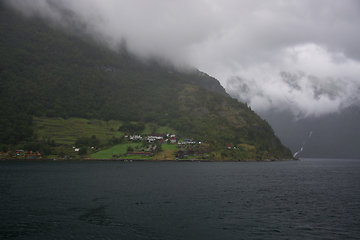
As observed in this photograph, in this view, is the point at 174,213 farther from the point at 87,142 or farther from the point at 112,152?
the point at 87,142

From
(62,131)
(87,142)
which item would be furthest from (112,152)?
(62,131)

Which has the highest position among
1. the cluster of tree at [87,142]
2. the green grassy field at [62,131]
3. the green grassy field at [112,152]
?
the green grassy field at [62,131]

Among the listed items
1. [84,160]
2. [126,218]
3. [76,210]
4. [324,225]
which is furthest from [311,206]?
[84,160]

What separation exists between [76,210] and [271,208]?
105ft

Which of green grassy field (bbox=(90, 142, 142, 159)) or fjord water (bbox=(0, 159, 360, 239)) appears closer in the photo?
fjord water (bbox=(0, 159, 360, 239))

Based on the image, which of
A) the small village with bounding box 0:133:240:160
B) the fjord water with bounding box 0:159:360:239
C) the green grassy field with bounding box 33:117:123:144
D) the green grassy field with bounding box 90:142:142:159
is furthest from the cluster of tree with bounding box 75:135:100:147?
the fjord water with bounding box 0:159:360:239

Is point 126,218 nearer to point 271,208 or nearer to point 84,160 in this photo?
point 271,208

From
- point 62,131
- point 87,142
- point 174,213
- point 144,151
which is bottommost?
point 174,213

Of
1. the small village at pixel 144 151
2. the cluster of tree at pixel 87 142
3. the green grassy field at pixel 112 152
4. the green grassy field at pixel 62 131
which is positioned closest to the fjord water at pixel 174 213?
the green grassy field at pixel 112 152

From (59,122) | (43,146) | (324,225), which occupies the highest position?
(59,122)

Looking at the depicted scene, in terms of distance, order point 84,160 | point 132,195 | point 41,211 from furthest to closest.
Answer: point 84,160, point 132,195, point 41,211

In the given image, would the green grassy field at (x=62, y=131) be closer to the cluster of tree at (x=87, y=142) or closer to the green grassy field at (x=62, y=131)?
the green grassy field at (x=62, y=131)

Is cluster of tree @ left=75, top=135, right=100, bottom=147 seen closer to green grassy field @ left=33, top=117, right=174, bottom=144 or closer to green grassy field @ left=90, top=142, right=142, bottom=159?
green grassy field @ left=33, top=117, right=174, bottom=144

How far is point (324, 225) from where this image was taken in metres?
31.8
